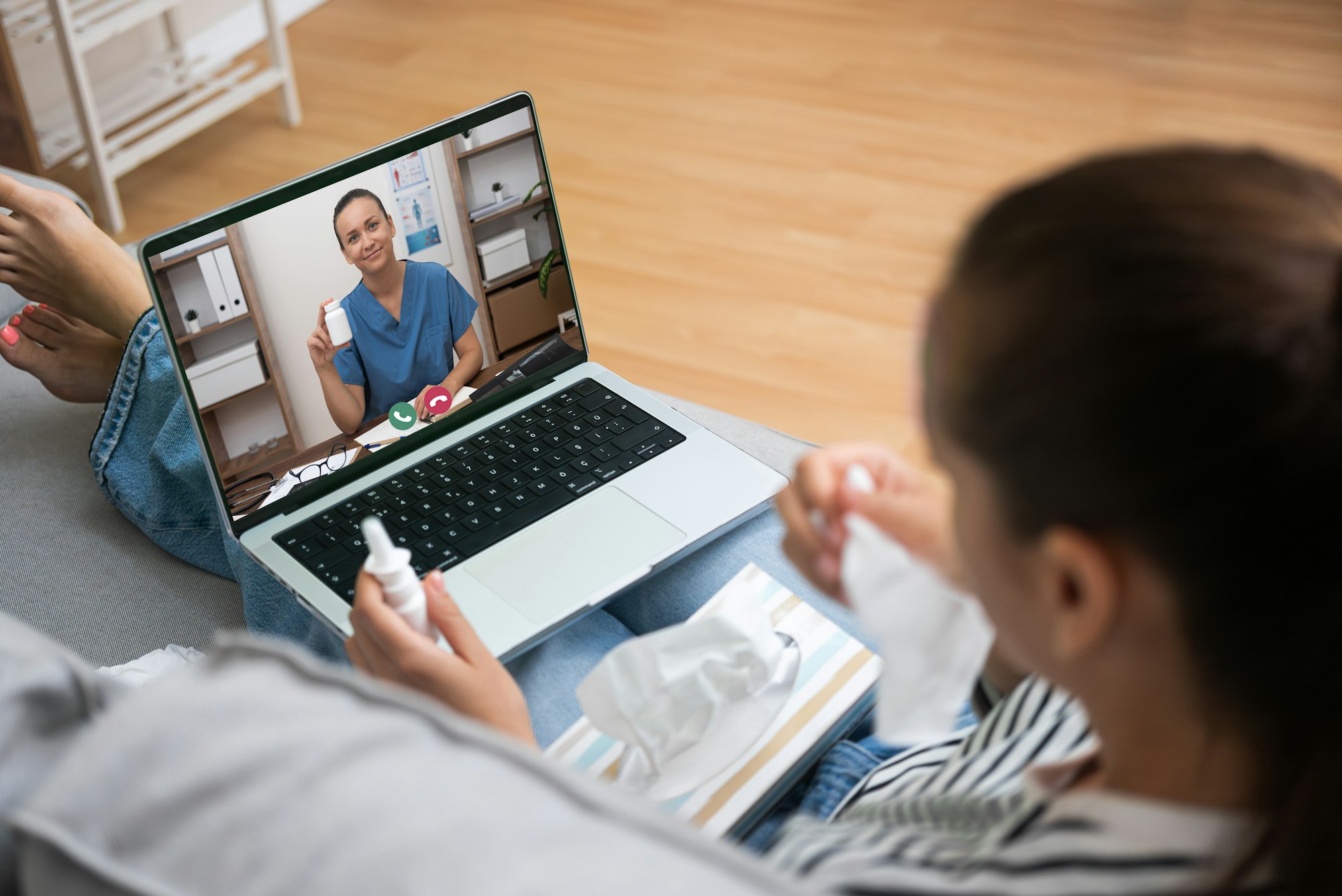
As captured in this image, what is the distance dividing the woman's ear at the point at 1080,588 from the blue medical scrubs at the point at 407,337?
0.71 m

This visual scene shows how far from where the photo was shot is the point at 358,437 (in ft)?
3.43

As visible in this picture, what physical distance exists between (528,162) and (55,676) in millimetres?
740

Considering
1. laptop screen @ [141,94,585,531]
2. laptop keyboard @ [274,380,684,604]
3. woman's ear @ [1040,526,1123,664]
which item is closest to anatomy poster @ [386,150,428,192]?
laptop screen @ [141,94,585,531]

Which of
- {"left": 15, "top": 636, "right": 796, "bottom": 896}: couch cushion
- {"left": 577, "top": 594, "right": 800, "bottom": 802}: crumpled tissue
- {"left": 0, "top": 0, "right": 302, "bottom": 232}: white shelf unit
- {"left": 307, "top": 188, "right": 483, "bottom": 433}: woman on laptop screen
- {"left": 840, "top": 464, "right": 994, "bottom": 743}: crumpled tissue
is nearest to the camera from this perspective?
{"left": 15, "top": 636, "right": 796, "bottom": 896}: couch cushion

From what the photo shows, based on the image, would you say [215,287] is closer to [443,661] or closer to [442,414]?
[442,414]

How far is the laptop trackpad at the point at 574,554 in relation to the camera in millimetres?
945

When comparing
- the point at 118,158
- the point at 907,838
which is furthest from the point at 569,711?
the point at 118,158

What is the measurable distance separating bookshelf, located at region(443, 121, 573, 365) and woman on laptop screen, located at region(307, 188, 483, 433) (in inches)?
0.9

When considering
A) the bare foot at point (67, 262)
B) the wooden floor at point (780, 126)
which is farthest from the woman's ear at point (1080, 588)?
the wooden floor at point (780, 126)

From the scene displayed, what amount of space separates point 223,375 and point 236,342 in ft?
0.10

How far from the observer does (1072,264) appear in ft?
1.38

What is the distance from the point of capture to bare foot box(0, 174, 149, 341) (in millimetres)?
1216

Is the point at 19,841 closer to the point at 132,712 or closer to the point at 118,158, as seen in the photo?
the point at 132,712

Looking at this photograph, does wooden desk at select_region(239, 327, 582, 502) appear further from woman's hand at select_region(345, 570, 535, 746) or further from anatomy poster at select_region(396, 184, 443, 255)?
woman's hand at select_region(345, 570, 535, 746)
